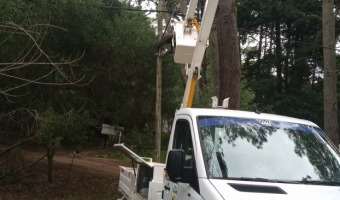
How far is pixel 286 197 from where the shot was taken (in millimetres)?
4102

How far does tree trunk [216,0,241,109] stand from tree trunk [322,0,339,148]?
10.6 metres

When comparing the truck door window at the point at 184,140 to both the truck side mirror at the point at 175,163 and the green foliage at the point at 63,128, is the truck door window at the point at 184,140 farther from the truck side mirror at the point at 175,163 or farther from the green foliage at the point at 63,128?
the green foliage at the point at 63,128

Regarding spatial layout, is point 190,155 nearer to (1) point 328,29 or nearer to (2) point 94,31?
(2) point 94,31

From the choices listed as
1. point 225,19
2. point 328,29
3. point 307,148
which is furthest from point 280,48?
point 307,148

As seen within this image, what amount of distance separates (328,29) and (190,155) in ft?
57.9

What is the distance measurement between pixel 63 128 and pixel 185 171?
12.2 metres

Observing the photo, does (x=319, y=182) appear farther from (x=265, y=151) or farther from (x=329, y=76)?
(x=329, y=76)

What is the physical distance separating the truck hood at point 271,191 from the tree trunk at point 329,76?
669 inches

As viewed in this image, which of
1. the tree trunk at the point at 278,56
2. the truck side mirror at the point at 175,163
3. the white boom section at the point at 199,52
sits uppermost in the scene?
the tree trunk at the point at 278,56

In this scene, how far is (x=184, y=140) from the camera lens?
18.3ft

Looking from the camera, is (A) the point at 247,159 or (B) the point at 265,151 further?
(B) the point at 265,151

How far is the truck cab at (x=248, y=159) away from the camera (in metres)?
4.39

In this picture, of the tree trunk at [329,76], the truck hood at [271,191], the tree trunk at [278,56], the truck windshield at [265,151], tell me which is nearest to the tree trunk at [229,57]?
the truck windshield at [265,151]

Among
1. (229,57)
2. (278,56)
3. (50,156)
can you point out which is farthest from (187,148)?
(278,56)
